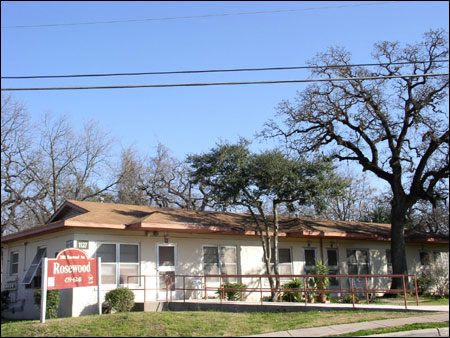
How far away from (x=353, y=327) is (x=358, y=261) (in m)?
17.4

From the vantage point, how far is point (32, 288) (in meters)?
22.8

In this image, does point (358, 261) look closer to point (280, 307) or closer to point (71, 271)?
point (280, 307)

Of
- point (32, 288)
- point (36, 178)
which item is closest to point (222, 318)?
point (32, 288)

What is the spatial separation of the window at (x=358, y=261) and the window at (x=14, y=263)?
17.2 meters

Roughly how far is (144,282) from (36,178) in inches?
1003

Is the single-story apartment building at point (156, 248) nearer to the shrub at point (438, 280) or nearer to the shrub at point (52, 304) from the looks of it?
the shrub at point (52, 304)

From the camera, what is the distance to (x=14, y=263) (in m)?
25.9

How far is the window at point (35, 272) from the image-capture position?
2239cm

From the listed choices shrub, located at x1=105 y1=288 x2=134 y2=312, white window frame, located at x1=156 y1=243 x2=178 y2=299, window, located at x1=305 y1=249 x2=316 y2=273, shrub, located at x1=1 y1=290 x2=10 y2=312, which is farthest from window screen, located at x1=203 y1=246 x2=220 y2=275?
shrub, located at x1=1 y1=290 x2=10 y2=312

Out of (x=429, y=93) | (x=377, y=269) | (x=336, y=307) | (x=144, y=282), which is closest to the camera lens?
(x=336, y=307)

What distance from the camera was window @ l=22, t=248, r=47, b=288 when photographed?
2239 centimetres

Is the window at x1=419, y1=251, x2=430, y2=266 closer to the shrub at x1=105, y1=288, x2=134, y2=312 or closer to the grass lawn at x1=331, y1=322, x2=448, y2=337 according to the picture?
the shrub at x1=105, y1=288, x2=134, y2=312

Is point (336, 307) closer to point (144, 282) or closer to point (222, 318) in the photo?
point (222, 318)

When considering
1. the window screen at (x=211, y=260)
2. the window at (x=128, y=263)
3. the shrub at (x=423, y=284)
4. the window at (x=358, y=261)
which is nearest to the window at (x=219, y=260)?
the window screen at (x=211, y=260)
